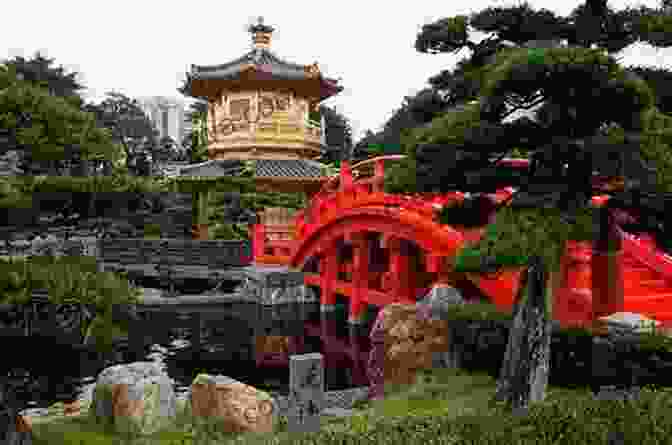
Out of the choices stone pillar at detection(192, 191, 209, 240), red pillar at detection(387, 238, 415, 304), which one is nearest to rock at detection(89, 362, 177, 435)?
red pillar at detection(387, 238, 415, 304)

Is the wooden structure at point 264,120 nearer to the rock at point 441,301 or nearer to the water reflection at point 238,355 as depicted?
the water reflection at point 238,355

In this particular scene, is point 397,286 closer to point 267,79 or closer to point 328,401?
point 328,401

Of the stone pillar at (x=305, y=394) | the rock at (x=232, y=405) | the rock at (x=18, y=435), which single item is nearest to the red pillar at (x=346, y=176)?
the rock at (x=232, y=405)

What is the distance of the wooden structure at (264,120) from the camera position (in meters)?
26.2

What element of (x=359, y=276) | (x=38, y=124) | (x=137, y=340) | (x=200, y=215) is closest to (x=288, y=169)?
(x=200, y=215)

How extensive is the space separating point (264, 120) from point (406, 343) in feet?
68.0

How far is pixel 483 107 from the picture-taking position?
186 inches

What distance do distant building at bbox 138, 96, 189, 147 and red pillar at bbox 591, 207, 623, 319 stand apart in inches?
4481

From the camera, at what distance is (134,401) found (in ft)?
19.8

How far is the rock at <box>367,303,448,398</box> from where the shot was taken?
301 inches

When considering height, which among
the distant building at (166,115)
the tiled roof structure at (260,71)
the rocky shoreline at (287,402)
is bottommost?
the rocky shoreline at (287,402)

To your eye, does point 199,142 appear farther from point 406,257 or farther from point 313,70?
point 406,257

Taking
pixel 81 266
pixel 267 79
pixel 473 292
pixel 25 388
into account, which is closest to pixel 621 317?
pixel 473 292

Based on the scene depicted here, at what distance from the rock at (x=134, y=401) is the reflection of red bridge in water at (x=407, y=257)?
3.05m
